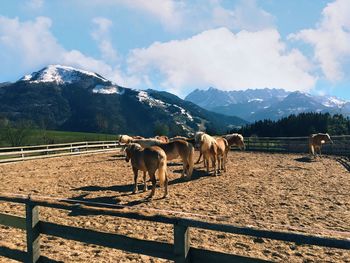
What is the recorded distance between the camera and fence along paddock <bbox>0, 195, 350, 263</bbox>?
12.4 ft

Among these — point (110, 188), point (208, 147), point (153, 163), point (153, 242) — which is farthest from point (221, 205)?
point (153, 242)

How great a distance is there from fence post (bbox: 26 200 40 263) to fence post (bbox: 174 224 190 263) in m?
2.80

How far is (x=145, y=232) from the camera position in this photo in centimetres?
870

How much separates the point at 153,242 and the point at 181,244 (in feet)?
1.72

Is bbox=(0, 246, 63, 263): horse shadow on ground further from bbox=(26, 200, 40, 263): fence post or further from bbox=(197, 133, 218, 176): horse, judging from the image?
bbox=(197, 133, 218, 176): horse

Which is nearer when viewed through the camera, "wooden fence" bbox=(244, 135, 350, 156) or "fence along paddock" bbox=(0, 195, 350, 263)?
"fence along paddock" bbox=(0, 195, 350, 263)

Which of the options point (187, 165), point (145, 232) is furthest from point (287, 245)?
point (187, 165)

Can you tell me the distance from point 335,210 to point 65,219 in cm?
799

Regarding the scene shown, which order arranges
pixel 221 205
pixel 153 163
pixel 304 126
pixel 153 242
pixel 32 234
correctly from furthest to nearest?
pixel 304 126 < pixel 153 163 < pixel 221 205 < pixel 32 234 < pixel 153 242

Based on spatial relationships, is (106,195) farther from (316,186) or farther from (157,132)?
(157,132)

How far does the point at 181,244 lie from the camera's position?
437cm

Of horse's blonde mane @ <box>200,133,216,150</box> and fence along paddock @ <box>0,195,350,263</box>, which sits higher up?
horse's blonde mane @ <box>200,133,216,150</box>

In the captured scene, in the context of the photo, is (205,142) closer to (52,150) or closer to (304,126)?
(52,150)

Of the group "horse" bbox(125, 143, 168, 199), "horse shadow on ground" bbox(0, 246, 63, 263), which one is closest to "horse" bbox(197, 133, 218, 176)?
"horse" bbox(125, 143, 168, 199)
